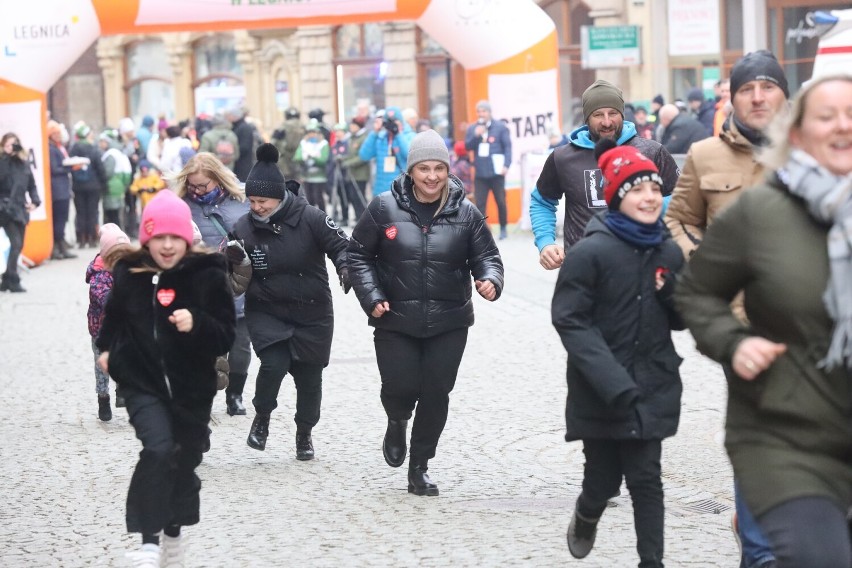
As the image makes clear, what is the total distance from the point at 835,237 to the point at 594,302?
5.62 feet

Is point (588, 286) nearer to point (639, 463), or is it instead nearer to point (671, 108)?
point (639, 463)

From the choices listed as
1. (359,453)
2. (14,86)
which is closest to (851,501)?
(359,453)

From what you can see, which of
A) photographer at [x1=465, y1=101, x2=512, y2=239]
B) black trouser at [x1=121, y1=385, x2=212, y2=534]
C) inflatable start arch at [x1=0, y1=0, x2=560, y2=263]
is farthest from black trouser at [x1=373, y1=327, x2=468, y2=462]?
photographer at [x1=465, y1=101, x2=512, y2=239]

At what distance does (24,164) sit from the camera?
18.5 m

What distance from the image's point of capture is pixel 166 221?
598 centimetres

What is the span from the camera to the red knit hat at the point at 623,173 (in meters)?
5.58

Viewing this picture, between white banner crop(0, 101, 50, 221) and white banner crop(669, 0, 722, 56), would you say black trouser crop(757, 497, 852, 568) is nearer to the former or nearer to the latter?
white banner crop(0, 101, 50, 221)

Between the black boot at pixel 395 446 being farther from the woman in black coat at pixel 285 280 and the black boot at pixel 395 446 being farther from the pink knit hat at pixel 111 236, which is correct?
the pink knit hat at pixel 111 236

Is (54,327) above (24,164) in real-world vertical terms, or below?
below

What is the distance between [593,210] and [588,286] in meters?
1.99

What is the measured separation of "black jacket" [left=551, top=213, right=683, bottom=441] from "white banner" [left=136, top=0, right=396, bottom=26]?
1633 cm

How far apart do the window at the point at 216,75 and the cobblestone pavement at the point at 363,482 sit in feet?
102

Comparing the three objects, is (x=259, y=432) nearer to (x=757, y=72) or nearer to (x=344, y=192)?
(x=757, y=72)

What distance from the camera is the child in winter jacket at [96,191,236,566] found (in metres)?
5.92
